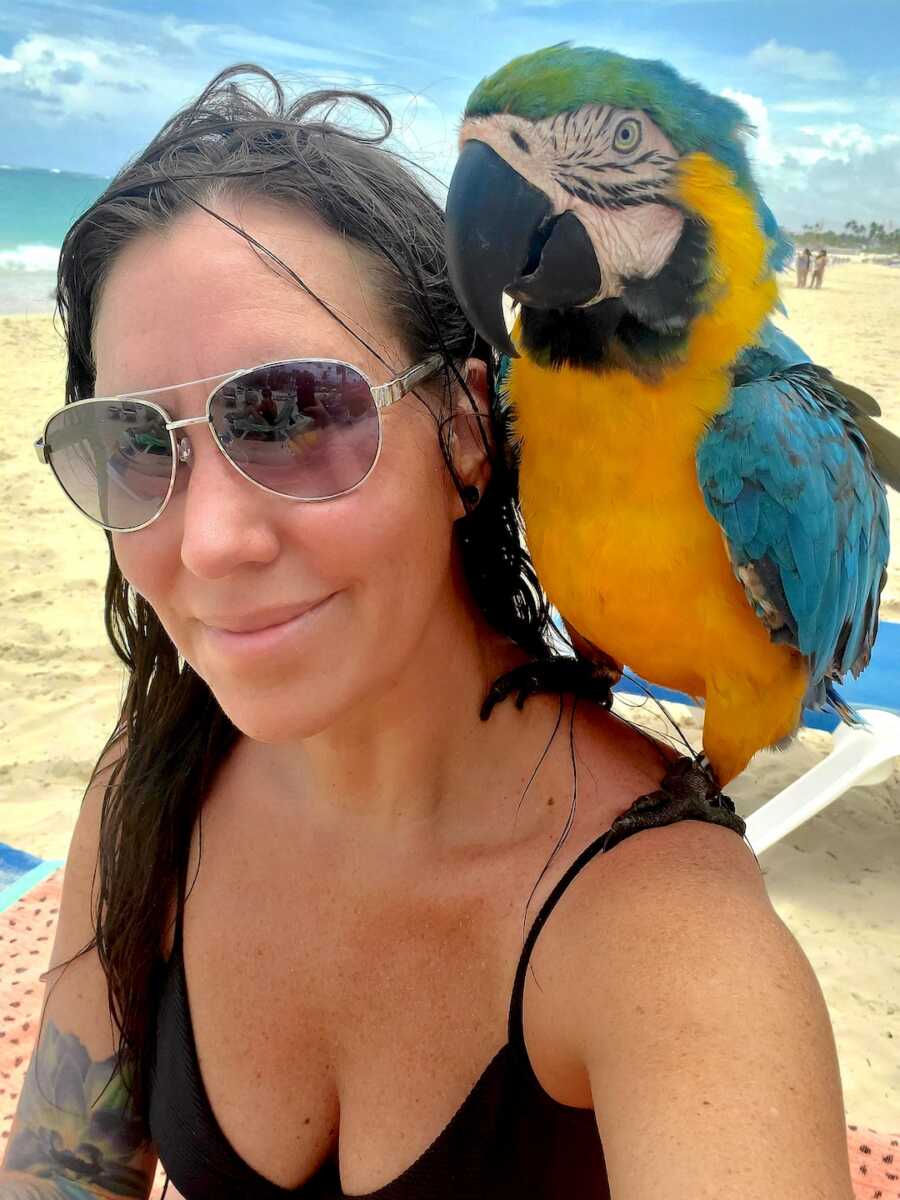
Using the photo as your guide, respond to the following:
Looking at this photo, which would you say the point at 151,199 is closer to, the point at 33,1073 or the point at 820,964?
the point at 33,1073

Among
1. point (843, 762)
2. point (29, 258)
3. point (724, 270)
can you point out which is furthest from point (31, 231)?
point (724, 270)

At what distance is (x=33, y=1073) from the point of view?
1336 millimetres

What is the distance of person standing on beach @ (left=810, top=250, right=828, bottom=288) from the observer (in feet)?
86.1

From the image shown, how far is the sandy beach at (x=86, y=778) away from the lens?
2.63 metres

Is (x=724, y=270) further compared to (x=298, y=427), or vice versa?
(x=724, y=270)

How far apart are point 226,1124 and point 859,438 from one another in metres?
1.32

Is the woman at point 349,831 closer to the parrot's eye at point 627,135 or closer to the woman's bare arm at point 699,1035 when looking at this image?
the woman's bare arm at point 699,1035

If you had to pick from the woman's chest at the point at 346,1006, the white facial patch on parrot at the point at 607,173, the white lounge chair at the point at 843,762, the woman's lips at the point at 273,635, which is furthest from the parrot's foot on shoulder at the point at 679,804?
the white lounge chair at the point at 843,762

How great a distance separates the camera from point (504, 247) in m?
1.19

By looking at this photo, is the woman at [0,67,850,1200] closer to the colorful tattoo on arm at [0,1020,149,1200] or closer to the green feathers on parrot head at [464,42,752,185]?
the colorful tattoo on arm at [0,1020,149,1200]

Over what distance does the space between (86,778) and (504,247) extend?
9.24ft

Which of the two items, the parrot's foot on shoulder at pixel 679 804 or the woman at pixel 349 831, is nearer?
the woman at pixel 349 831

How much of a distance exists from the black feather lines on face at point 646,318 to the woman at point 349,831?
0.46 ft

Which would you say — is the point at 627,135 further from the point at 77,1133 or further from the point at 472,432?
the point at 77,1133
